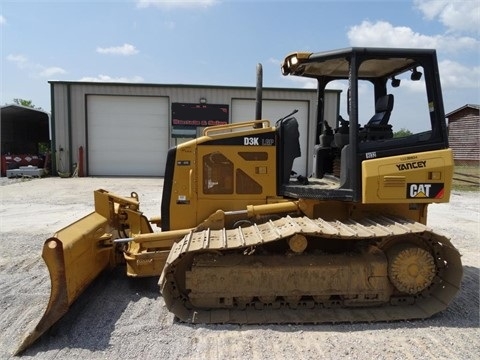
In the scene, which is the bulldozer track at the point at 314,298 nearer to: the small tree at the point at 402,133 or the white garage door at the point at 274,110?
the small tree at the point at 402,133

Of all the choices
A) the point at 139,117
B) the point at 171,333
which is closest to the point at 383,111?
the point at 171,333

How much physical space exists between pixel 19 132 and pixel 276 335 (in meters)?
30.5

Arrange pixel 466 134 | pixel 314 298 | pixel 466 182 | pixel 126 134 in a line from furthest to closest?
pixel 466 134, pixel 126 134, pixel 466 182, pixel 314 298

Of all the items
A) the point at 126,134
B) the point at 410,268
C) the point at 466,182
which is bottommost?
the point at 410,268

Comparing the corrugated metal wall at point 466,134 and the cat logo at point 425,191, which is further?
the corrugated metal wall at point 466,134

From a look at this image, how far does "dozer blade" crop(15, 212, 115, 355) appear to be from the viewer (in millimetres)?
3707

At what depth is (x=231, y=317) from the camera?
402cm

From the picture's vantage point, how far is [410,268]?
4.14 m

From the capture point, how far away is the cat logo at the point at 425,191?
429 centimetres

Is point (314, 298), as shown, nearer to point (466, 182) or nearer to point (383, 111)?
point (383, 111)

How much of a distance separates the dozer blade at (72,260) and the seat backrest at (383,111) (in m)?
3.67

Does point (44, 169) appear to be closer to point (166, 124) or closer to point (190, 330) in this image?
point (166, 124)

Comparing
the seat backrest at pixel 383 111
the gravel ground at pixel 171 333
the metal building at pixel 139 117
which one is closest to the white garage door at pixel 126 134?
the metal building at pixel 139 117

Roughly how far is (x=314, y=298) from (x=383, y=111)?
258 cm
